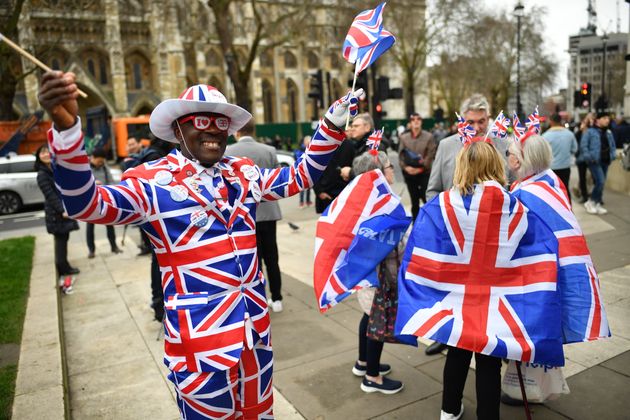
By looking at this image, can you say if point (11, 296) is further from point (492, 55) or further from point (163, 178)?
point (492, 55)

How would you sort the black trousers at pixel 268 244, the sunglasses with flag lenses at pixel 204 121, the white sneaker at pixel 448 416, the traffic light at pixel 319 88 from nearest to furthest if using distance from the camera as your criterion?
the sunglasses with flag lenses at pixel 204 121 < the white sneaker at pixel 448 416 < the black trousers at pixel 268 244 < the traffic light at pixel 319 88

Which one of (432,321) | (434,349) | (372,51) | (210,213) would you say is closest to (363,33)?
(372,51)

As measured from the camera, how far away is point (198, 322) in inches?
85.6

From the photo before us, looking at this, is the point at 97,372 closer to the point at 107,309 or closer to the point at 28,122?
the point at 107,309

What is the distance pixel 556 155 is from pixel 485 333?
23.1 feet

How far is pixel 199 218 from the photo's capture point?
2.19 metres

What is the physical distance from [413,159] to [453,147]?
346 cm

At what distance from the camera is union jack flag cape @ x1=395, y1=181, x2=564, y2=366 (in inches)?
104

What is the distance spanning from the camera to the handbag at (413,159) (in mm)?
8143

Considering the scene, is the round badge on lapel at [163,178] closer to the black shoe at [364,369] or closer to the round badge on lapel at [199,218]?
the round badge on lapel at [199,218]

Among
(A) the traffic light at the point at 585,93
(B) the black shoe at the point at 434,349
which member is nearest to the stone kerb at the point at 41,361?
(B) the black shoe at the point at 434,349

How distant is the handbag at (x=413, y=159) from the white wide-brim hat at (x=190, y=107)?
607 centimetres

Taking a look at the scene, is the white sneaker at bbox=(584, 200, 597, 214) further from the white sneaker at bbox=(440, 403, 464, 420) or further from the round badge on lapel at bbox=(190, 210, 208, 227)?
the round badge on lapel at bbox=(190, 210, 208, 227)

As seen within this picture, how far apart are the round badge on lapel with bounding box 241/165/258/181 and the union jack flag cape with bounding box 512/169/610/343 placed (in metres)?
1.70
